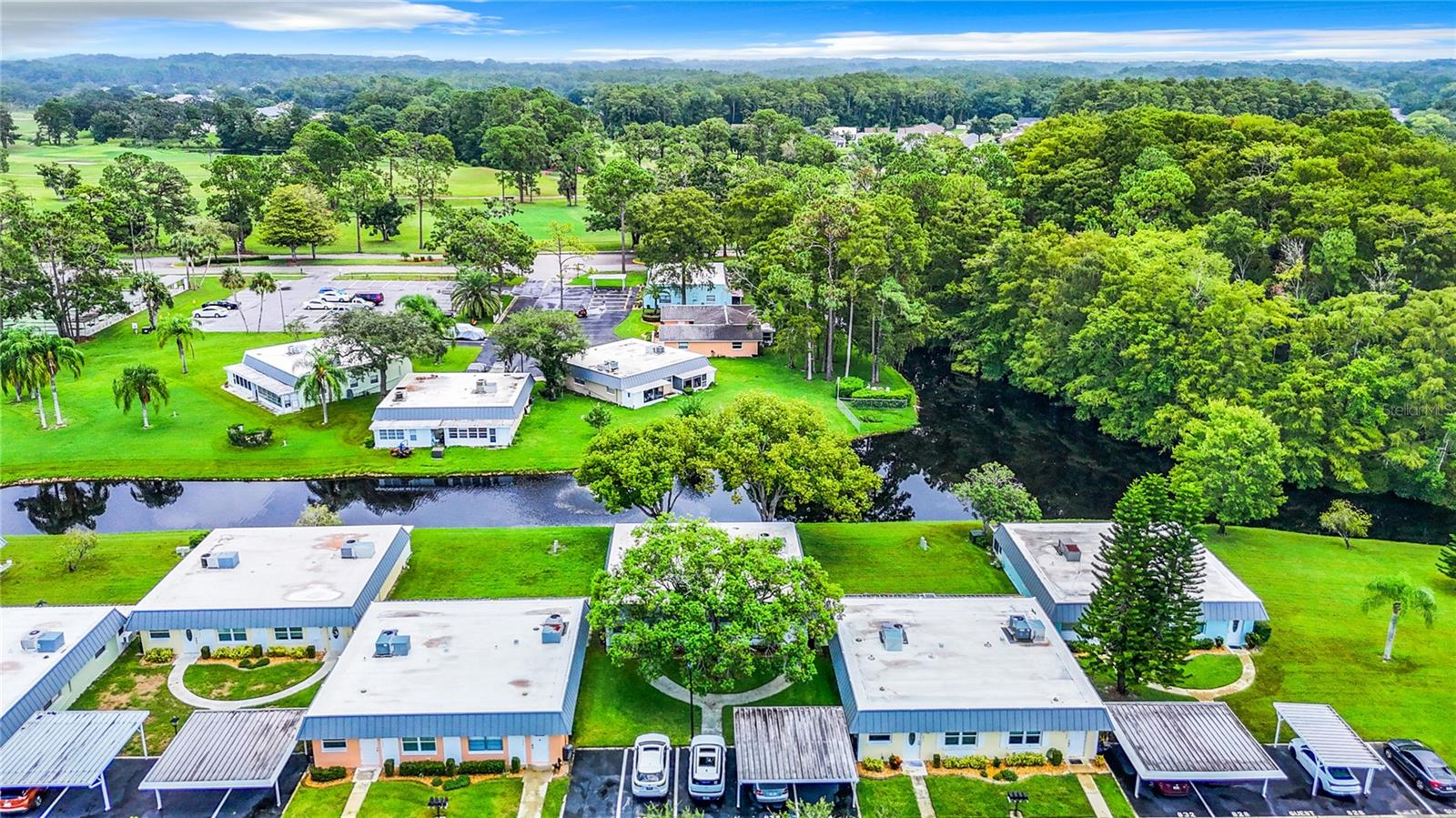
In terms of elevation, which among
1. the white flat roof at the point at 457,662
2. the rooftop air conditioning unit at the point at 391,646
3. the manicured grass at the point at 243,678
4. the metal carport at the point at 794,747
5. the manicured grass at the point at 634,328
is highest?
the manicured grass at the point at 634,328

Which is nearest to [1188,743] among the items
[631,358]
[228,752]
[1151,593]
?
[1151,593]

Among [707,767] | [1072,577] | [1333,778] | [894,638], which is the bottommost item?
[1333,778]

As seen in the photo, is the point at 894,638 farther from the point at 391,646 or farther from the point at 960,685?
the point at 391,646

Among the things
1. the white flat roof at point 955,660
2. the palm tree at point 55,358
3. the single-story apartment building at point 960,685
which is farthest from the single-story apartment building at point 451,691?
the palm tree at point 55,358

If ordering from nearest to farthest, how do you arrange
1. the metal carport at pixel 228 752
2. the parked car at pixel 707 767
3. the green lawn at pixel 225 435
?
1. the metal carport at pixel 228 752
2. the parked car at pixel 707 767
3. the green lawn at pixel 225 435

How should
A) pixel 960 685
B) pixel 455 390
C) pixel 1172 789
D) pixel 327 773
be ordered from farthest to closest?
pixel 455 390 < pixel 960 685 < pixel 327 773 < pixel 1172 789

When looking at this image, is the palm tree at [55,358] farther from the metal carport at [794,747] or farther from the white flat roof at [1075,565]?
the white flat roof at [1075,565]

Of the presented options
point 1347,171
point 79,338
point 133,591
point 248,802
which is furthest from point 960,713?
point 79,338
